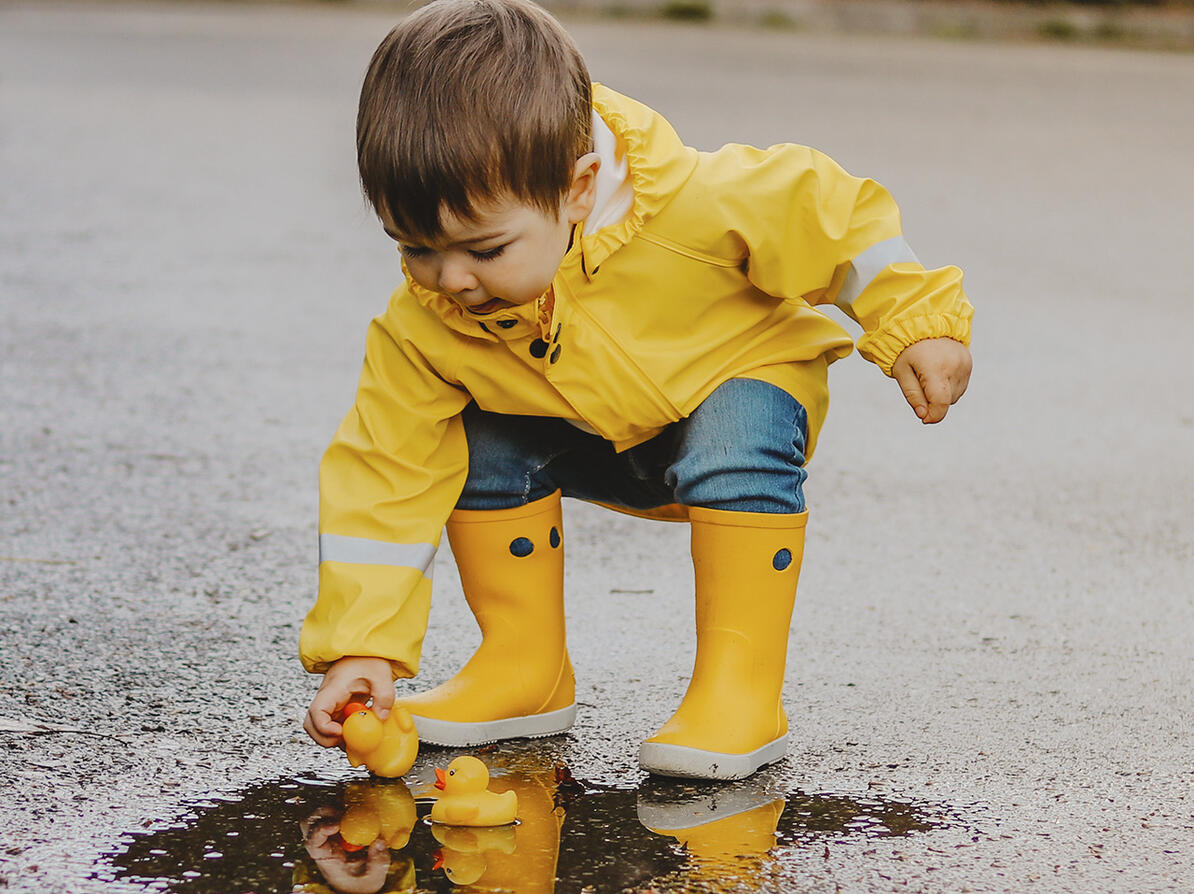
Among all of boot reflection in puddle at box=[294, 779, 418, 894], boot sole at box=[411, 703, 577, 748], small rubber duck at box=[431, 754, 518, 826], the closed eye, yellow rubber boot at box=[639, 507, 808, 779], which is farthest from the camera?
boot sole at box=[411, 703, 577, 748]

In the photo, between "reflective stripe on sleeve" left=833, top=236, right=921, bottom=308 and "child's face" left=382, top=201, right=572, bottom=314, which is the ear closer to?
"child's face" left=382, top=201, right=572, bottom=314

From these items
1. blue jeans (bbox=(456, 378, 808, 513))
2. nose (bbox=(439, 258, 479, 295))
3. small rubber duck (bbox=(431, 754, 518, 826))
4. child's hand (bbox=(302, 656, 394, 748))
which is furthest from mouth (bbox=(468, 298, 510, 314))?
small rubber duck (bbox=(431, 754, 518, 826))

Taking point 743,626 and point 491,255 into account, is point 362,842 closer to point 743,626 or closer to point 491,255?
point 743,626

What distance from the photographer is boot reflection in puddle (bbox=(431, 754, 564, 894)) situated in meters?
1.83

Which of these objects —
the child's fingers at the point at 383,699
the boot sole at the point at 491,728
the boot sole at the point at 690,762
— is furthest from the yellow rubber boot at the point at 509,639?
the boot sole at the point at 690,762

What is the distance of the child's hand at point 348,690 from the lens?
2.09 metres

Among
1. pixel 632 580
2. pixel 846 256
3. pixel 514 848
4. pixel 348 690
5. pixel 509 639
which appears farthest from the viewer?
pixel 632 580

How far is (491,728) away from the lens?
231cm

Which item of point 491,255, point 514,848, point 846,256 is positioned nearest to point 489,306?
point 491,255

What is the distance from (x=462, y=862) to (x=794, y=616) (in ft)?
3.42

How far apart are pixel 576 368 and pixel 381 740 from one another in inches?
20.8

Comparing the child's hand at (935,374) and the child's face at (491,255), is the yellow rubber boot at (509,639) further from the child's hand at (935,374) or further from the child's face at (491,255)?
→ the child's hand at (935,374)

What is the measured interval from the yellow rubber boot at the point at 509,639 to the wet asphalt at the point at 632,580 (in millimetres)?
67

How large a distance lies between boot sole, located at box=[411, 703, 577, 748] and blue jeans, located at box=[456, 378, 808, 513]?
28 cm
